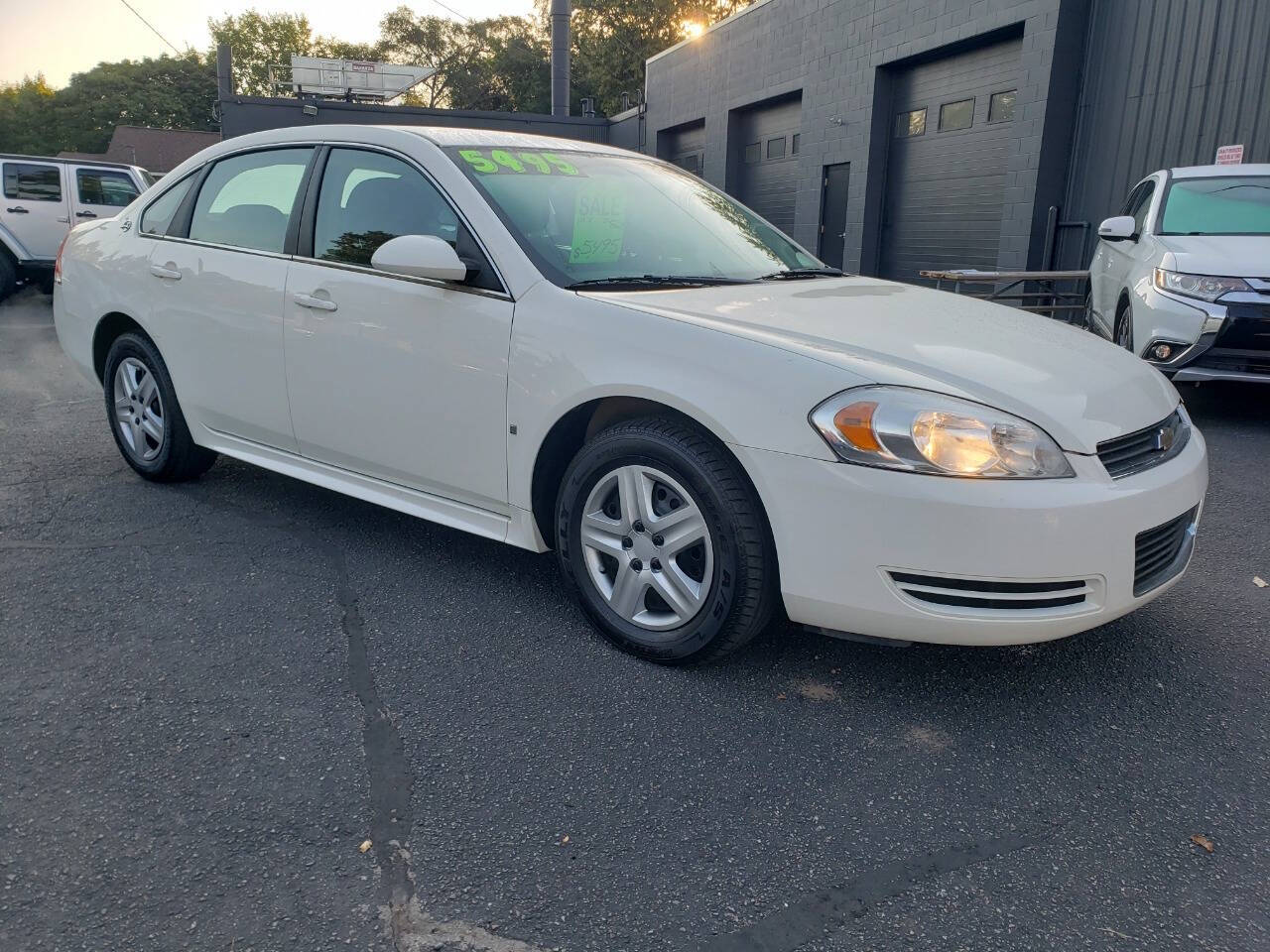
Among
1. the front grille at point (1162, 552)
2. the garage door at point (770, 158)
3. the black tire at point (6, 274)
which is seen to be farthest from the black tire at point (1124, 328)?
the black tire at point (6, 274)

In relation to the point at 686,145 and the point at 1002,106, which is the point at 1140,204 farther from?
the point at 686,145

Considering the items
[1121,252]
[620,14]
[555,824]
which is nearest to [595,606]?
[555,824]

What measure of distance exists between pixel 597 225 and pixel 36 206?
1386cm

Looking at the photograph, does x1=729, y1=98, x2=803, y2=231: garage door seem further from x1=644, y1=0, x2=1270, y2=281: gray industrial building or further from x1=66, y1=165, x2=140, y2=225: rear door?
x1=66, y1=165, x2=140, y2=225: rear door

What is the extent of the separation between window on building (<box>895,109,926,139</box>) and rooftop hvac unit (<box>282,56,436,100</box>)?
592 inches

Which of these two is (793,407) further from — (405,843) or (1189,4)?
(1189,4)

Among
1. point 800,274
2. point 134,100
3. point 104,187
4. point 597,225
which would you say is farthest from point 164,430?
point 134,100

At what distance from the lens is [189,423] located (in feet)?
14.6

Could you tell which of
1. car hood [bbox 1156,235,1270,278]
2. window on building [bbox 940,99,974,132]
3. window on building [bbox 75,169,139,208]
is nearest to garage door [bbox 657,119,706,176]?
window on building [bbox 940,99,974,132]

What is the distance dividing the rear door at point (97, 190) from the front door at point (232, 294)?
38.3 feet

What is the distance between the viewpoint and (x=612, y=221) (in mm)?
3605

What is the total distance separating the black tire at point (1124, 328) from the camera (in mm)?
6879

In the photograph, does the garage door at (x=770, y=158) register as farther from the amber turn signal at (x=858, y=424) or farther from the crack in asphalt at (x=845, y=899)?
the crack in asphalt at (x=845, y=899)

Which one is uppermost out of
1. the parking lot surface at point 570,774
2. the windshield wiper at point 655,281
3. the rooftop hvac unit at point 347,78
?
the rooftop hvac unit at point 347,78
